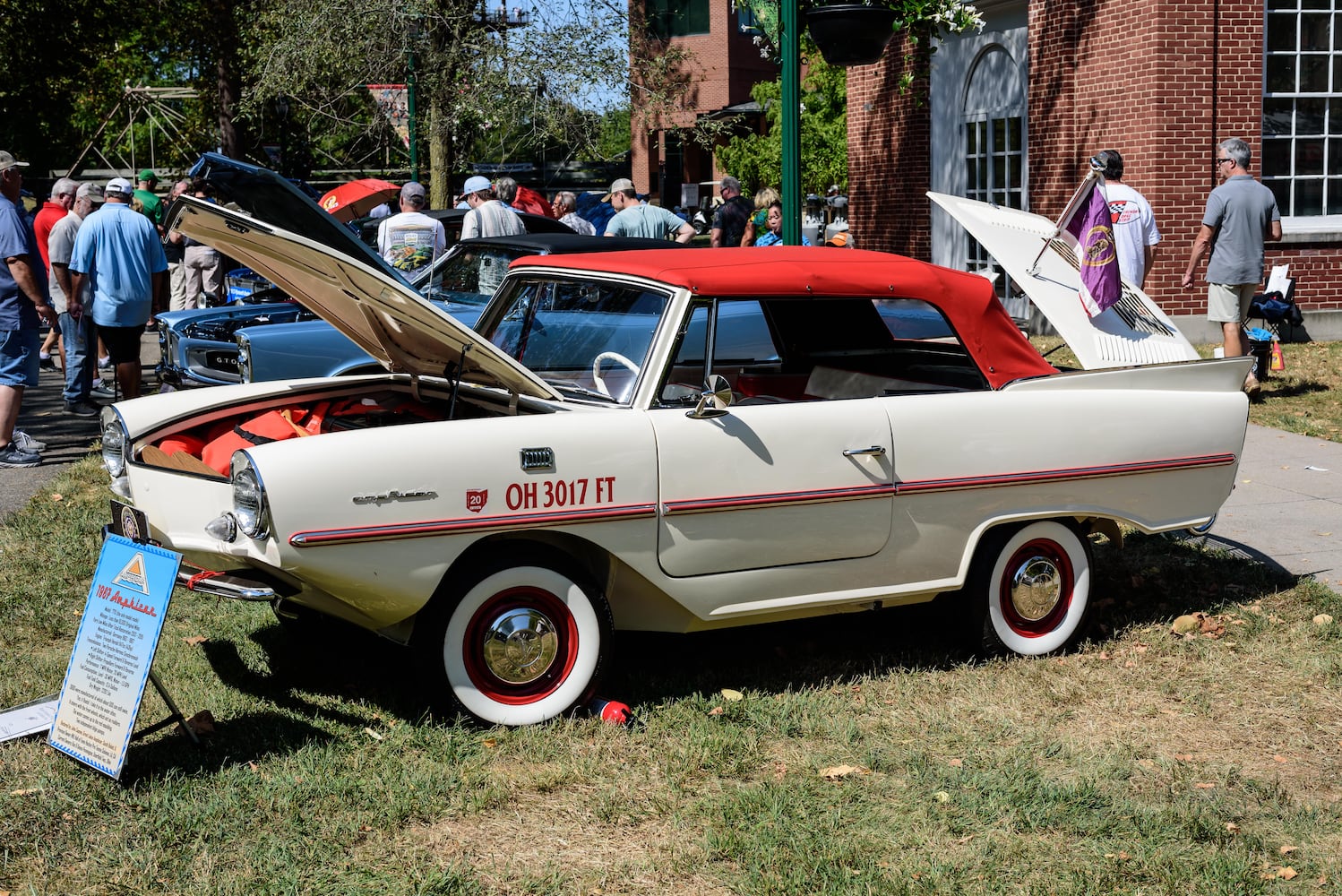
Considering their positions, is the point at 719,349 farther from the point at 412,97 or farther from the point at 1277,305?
the point at 412,97

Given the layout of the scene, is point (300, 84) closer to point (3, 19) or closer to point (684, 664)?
point (3, 19)

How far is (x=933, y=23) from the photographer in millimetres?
11133

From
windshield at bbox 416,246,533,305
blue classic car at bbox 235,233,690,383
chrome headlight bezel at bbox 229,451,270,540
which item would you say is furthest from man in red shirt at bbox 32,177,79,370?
chrome headlight bezel at bbox 229,451,270,540

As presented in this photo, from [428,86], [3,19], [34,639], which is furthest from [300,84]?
[34,639]

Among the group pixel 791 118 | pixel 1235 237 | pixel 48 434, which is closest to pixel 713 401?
pixel 791 118

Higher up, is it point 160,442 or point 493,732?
point 160,442

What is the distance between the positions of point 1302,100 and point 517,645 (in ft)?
45.1

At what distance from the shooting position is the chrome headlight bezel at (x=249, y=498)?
13.9ft

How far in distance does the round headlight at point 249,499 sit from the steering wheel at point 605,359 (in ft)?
4.44

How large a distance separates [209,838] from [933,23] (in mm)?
9119

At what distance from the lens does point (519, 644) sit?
4.75 m

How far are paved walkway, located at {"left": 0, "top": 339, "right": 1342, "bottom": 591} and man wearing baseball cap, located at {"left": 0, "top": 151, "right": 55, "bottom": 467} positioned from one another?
1.92 feet

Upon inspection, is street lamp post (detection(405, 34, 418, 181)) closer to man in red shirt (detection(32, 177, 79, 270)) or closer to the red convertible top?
man in red shirt (detection(32, 177, 79, 270))

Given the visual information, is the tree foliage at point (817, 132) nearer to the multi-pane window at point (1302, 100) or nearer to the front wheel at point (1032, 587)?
the multi-pane window at point (1302, 100)
